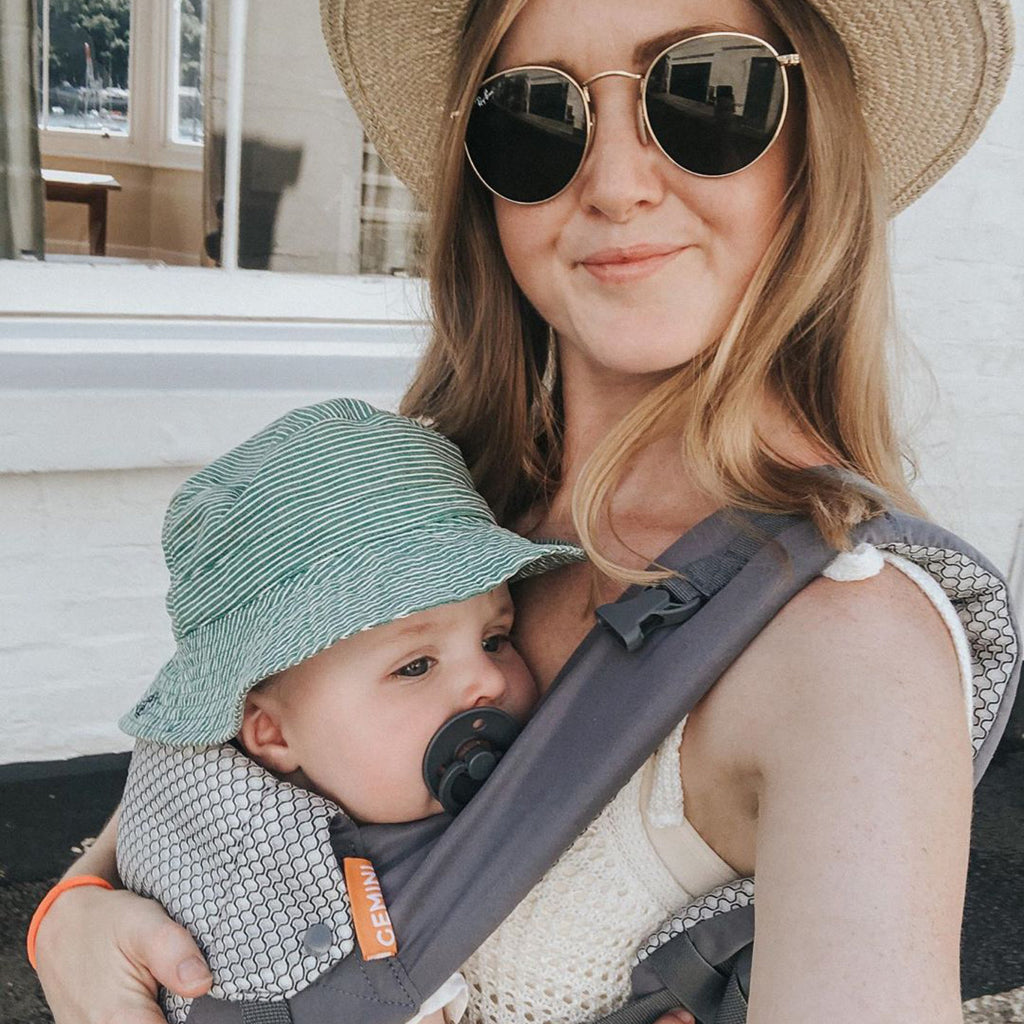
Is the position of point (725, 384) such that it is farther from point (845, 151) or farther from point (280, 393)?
point (280, 393)

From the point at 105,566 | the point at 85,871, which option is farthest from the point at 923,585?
the point at 105,566

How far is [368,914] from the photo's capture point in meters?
1.05

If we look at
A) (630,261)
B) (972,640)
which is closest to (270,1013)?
(972,640)

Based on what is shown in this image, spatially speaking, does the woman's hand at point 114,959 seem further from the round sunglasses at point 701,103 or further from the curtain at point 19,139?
the curtain at point 19,139

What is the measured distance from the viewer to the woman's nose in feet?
4.00

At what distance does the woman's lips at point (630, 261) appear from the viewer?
123 cm

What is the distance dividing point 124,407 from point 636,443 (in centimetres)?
173

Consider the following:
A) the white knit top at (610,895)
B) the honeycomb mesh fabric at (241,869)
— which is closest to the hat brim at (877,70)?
the white knit top at (610,895)

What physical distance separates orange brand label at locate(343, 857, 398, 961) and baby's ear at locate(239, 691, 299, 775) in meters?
0.17

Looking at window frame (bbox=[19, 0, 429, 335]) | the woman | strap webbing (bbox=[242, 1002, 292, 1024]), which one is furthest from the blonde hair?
window frame (bbox=[19, 0, 429, 335])

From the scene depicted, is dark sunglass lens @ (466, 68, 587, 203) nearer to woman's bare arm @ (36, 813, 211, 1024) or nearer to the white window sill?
woman's bare arm @ (36, 813, 211, 1024)

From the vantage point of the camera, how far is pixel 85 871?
1.42m

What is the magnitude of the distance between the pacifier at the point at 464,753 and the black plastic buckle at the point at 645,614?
7.0 inches

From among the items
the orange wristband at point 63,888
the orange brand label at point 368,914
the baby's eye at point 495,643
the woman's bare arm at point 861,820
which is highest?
the woman's bare arm at point 861,820
